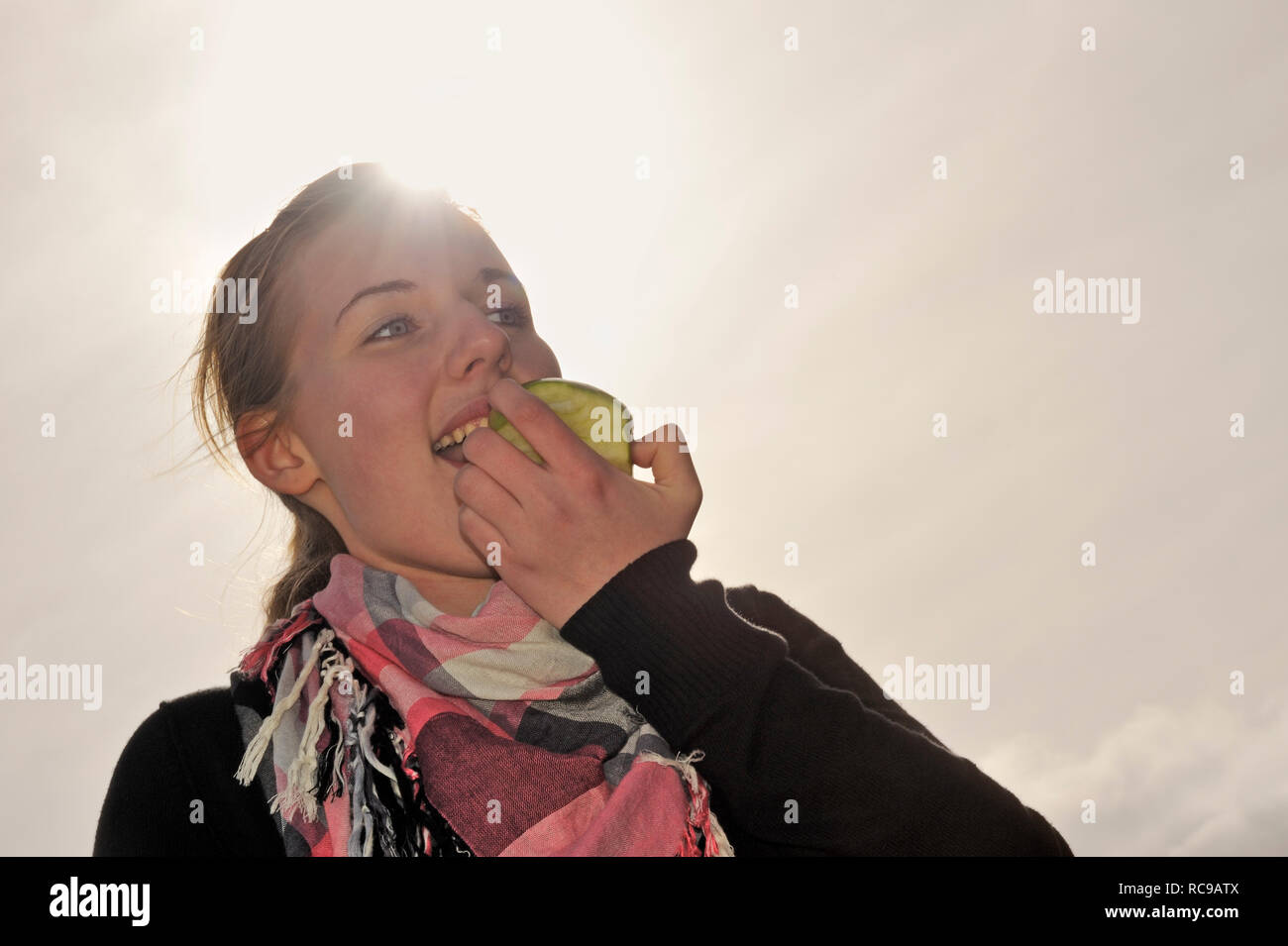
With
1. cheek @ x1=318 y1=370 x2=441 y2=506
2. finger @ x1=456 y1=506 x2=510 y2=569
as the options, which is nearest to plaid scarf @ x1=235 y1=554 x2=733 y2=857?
cheek @ x1=318 y1=370 x2=441 y2=506

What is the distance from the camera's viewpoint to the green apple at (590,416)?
2623 millimetres

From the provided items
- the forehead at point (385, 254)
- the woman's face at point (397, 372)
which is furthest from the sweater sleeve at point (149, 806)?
the forehead at point (385, 254)

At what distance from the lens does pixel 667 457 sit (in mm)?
2535

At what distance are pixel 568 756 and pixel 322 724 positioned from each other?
2.01 feet

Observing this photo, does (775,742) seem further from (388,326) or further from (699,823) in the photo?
(388,326)

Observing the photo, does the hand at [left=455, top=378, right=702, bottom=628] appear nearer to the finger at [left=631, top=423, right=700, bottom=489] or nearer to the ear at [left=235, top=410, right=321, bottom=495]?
the finger at [left=631, top=423, right=700, bottom=489]

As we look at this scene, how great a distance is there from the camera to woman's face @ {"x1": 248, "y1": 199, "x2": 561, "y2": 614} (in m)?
2.62

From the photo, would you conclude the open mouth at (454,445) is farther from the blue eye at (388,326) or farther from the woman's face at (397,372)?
the blue eye at (388,326)

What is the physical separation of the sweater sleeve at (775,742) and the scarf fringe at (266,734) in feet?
2.91

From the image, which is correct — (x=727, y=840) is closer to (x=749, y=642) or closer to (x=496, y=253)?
(x=749, y=642)
